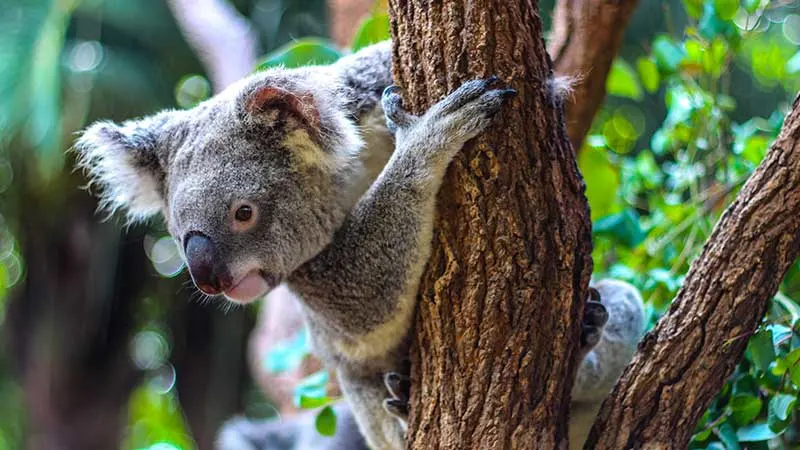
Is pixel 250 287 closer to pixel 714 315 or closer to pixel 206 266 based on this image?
pixel 206 266

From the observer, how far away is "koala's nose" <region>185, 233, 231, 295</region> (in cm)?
202

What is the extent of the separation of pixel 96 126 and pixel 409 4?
1.02 m

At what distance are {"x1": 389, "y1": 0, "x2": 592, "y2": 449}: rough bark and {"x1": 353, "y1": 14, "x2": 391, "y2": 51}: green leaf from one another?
1.18 meters

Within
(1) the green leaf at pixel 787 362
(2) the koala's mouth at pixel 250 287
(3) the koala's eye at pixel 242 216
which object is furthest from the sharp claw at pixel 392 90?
(1) the green leaf at pixel 787 362

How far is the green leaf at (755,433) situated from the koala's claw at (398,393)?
0.82 meters

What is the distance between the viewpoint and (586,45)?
2811mm

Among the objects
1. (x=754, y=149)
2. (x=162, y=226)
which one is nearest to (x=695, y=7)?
(x=754, y=149)

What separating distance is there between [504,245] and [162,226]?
4606mm

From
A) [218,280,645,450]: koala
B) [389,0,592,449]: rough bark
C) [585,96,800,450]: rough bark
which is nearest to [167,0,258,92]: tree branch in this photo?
[218,280,645,450]: koala

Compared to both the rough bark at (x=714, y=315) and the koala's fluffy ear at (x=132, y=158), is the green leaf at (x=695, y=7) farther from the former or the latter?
the koala's fluffy ear at (x=132, y=158)

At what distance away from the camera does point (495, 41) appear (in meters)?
1.85

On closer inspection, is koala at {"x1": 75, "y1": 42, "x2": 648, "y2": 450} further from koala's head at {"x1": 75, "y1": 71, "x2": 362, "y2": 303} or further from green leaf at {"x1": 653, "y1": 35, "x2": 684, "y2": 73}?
green leaf at {"x1": 653, "y1": 35, "x2": 684, "y2": 73}

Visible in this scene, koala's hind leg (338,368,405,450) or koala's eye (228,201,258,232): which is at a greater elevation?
koala's eye (228,201,258,232)

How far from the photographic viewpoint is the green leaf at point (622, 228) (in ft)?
9.12
